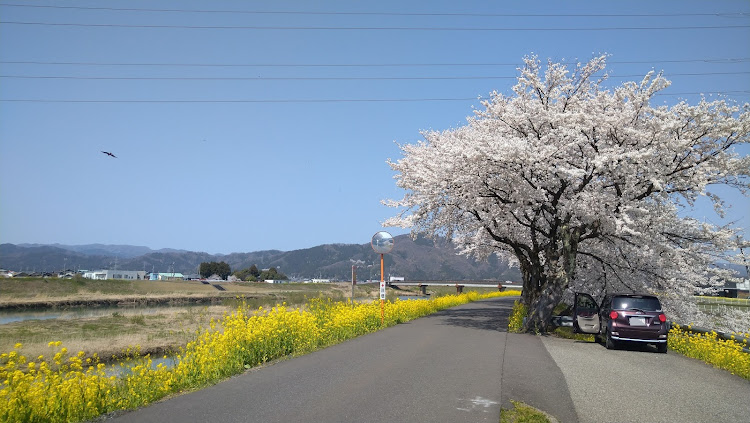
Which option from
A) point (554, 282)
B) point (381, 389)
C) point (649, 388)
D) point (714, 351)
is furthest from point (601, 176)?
point (381, 389)

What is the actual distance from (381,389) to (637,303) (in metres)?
9.93

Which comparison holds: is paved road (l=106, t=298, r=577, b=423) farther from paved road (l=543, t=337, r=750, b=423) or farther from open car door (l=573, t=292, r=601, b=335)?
open car door (l=573, t=292, r=601, b=335)

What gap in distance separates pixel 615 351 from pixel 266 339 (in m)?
9.70

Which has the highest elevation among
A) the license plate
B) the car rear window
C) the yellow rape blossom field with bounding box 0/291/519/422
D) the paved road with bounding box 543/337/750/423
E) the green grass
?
the car rear window

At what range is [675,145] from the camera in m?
16.9

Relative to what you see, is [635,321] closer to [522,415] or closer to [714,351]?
[714,351]

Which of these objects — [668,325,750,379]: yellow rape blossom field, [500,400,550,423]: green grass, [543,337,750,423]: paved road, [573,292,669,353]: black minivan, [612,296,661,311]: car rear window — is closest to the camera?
[500,400,550,423]: green grass

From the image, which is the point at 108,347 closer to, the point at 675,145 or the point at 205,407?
the point at 205,407

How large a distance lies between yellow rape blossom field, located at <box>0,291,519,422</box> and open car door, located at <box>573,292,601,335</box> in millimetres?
6942

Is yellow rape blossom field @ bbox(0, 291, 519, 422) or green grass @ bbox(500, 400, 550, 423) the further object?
green grass @ bbox(500, 400, 550, 423)

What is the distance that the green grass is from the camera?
22.9 feet

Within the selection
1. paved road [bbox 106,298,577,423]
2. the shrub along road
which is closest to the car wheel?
the shrub along road

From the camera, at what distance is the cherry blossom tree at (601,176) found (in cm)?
1714

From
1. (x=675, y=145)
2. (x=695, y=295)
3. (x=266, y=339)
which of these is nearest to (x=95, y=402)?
(x=266, y=339)
